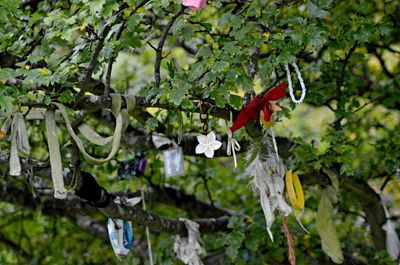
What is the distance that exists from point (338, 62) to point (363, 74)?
981 millimetres

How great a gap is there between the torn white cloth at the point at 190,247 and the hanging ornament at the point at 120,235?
0.33m

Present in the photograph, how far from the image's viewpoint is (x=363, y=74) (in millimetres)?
3826

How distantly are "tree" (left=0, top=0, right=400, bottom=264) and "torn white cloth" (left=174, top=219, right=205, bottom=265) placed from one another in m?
0.04

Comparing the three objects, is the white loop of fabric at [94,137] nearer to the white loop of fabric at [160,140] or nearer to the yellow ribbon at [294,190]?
the white loop of fabric at [160,140]

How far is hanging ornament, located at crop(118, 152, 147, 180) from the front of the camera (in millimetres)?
2822

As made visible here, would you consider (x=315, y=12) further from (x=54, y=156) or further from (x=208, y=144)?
(x=54, y=156)

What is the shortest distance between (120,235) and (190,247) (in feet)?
1.29

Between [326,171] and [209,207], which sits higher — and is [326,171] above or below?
above

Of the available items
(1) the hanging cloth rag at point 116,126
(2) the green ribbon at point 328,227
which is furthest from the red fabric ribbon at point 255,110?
(2) the green ribbon at point 328,227

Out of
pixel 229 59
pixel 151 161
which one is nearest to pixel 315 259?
pixel 151 161

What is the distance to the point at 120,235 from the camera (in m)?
2.74

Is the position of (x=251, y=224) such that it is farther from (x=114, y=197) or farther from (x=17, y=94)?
(x=17, y=94)

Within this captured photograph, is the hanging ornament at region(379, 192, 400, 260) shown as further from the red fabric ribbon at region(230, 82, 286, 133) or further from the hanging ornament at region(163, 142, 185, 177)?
the red fabric ribbon at region(230, 82, 286, 133)

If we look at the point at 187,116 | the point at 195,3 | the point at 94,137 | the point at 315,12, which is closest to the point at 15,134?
the point at 94,137
